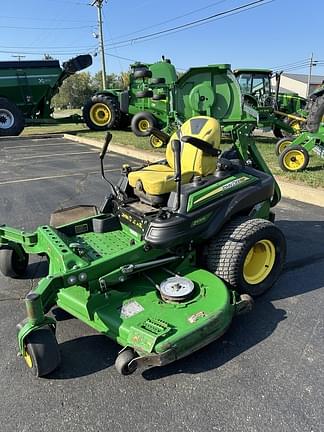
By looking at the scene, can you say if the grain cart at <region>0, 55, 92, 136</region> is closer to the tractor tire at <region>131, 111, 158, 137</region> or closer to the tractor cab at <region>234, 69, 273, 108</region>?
the tractor tire at <region>131, 111, 158, 137</region>

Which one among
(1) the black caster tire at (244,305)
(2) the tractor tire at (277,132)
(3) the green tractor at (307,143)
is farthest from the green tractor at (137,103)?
(1) the black caster tire at (244,305)

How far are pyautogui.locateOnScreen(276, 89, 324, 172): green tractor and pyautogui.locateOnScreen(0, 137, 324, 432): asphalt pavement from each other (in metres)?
4.04

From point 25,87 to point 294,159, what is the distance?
11.4 metres

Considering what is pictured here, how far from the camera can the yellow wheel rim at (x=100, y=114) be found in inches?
613

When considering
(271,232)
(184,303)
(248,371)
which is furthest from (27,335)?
(271,232)

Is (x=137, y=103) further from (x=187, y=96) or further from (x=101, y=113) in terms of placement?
(x=187, y=96)

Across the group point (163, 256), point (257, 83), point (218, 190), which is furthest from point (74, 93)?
point (163, 256)

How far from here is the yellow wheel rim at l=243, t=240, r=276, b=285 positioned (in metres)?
3.29

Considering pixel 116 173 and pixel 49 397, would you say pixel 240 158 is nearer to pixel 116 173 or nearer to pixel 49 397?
pixel 49 397

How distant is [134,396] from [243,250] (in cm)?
133

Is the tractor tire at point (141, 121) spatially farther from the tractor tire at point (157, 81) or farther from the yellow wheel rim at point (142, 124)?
the tractor tire at point (157, 81)

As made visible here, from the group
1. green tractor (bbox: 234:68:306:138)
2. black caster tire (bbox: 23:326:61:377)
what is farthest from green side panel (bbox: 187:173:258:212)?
green tractor (bbox: 234:68:306:138)

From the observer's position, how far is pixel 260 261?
133 inches

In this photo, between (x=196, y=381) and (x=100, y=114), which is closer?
(x=196, y=381)
